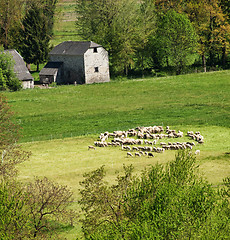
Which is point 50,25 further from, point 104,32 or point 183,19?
point 183,19

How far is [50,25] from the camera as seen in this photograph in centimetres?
12362


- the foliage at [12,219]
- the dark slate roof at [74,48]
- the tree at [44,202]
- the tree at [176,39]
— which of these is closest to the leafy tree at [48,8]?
the dark slate roof at [74,48]

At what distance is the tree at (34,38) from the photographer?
107 metres

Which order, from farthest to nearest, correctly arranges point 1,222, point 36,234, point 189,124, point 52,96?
point 52,96 → point 189,124 → point 36,234 → point 1,222

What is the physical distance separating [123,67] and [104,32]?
26.2 ft

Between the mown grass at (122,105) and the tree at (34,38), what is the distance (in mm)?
19517

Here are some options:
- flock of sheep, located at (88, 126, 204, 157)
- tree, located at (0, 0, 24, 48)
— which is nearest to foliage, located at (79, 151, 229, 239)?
flock of sheep, located at (88, 126, 204, 157)

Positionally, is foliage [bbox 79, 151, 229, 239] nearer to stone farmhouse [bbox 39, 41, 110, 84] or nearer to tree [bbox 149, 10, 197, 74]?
stone farmhouse [bbox 39, 41, 110, 84]

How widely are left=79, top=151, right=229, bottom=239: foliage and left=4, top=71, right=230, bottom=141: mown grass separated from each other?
30472 millimetres

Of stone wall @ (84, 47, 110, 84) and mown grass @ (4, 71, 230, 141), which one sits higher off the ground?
stone wall @ (84, 47, 110, 84)

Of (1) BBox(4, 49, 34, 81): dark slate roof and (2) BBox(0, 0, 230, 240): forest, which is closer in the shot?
(2) BBox(0, 0, 230, 240): forest

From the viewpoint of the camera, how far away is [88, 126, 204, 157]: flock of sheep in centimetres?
4991

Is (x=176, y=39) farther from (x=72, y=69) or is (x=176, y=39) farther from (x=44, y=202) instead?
(x=44, y=202)

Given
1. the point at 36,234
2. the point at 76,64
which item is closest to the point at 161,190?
the point at 36,234
